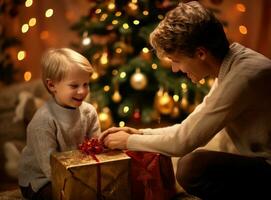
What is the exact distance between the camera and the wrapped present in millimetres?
1842

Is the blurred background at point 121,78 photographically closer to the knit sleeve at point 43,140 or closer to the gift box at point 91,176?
the knit sleeve at point 43,140

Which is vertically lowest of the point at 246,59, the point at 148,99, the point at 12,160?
the point at 12,160

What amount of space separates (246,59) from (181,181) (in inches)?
20.7

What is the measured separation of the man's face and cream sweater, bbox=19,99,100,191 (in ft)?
1.69

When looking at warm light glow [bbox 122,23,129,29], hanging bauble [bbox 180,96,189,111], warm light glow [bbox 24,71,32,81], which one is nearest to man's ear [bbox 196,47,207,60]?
warm light glow [bbox 122,23,129,29]

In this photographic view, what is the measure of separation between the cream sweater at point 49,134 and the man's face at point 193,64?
0.52m

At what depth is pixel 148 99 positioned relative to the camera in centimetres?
298

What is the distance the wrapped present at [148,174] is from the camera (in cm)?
184

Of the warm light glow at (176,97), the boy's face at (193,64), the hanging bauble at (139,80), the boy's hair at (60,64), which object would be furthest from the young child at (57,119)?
the warm light glow at (176,97)

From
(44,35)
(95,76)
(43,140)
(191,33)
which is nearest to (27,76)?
(44,35)

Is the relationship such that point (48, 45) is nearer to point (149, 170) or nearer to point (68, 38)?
point (68, 38)

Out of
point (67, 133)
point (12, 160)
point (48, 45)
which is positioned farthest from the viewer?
point (48, 45)

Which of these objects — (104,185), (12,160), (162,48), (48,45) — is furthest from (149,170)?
(48,45)

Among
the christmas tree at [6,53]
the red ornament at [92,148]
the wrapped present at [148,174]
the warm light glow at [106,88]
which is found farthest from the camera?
the christmas tree at [6,53]
